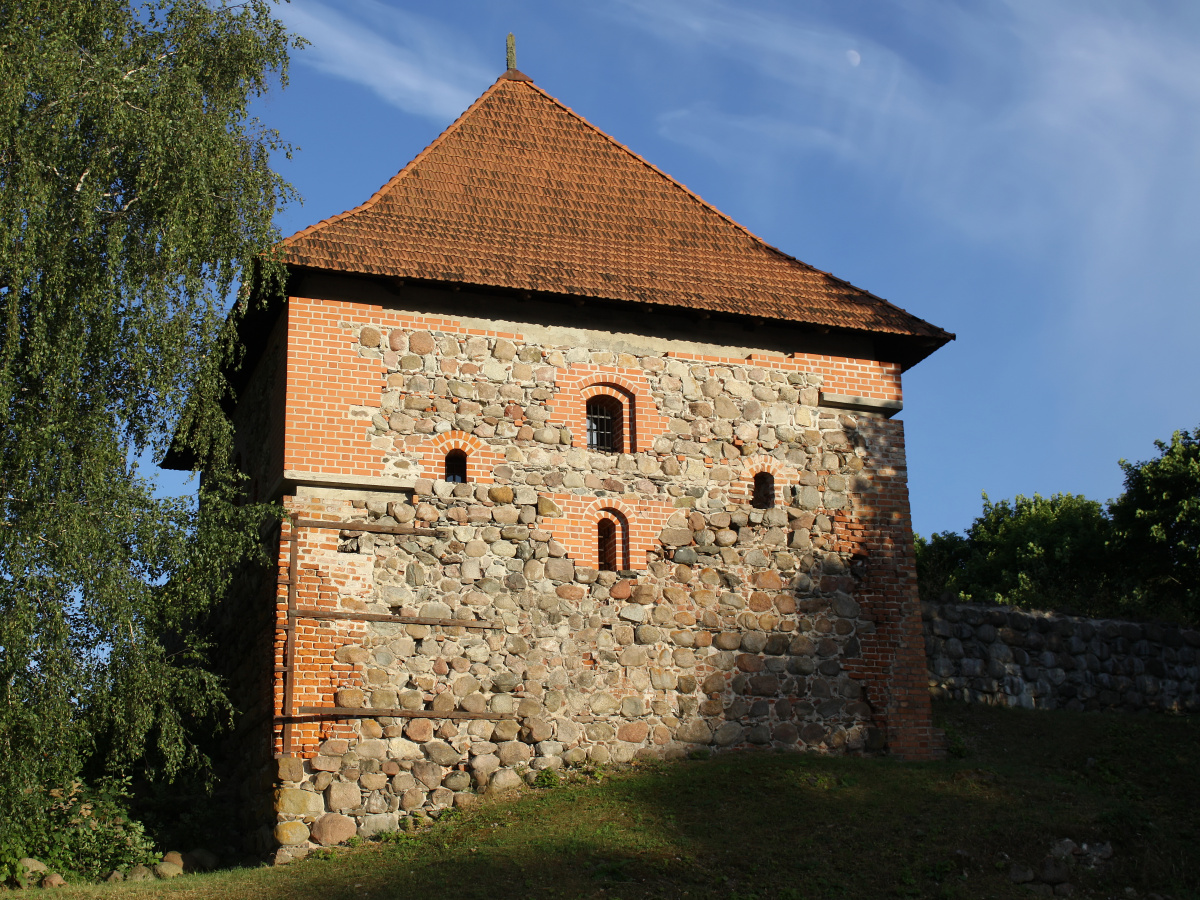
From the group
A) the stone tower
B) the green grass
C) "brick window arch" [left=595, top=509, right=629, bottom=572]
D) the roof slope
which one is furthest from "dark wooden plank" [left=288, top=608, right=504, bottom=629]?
the roof slope

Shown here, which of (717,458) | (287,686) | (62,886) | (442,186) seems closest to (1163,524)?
(717,458)

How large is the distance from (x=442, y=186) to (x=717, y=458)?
5097mm

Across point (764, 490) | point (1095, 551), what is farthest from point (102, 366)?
point (1095, 551)

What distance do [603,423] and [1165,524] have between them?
1576 cm

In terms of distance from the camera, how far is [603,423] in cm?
1648

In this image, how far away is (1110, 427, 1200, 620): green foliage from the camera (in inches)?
1036

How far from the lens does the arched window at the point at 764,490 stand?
16.5 meters

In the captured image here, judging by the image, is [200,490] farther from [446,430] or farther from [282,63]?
[282,63]

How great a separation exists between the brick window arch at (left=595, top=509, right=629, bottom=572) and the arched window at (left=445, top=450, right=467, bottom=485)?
67.6 inches

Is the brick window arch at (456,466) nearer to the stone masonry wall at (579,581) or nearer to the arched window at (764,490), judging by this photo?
the stone masonry wall at (579,581)

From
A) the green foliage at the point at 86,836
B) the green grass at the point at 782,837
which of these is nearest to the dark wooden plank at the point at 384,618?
the green grass at the point at 782,837

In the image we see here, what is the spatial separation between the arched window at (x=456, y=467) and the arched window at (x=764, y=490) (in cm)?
377

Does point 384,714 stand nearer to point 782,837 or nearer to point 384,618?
point 384,618

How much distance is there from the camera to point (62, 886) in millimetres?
12789
